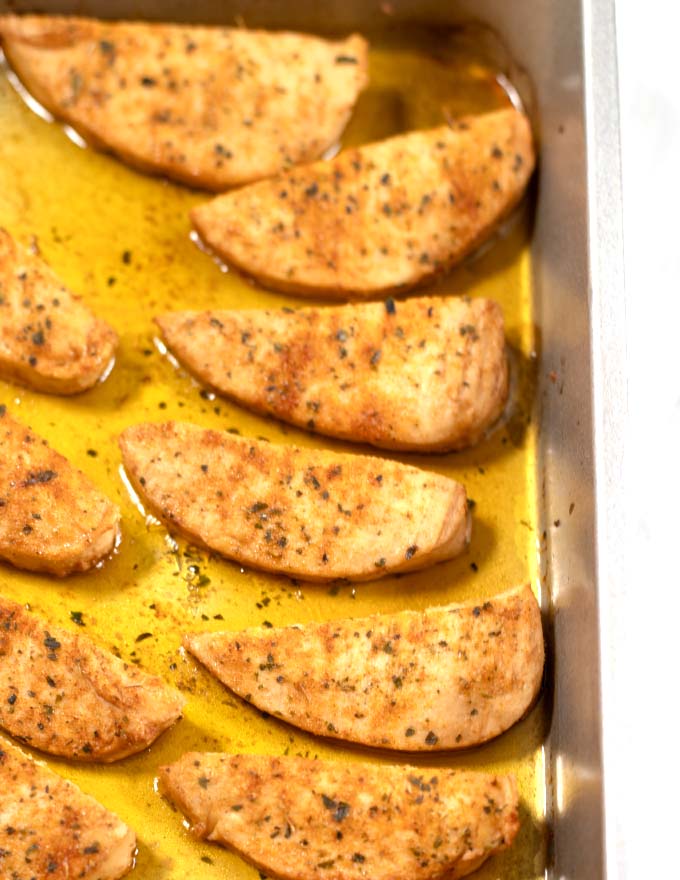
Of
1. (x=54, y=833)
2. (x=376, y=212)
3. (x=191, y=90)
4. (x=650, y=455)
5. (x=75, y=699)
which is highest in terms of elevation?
(x=191, y=90)

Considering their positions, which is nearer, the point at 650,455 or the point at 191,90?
the point at 650,455

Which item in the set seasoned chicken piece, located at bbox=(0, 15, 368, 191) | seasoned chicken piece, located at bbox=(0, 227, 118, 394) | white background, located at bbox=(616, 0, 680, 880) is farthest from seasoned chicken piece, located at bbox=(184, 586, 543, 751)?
seasoned chicken piece, located at bbox=(0, 15, 368, 191)

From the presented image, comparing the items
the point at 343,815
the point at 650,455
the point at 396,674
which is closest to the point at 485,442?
the point at 650,455

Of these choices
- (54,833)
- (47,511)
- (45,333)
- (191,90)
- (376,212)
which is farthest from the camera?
(191,90)

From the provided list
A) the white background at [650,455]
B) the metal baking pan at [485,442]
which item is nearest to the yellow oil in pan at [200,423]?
the metal baking pan at [485,442]

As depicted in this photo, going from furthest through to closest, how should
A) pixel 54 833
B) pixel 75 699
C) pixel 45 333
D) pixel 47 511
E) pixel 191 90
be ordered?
1. pixel 191 90
2. pixel 45 333
3. pixel 47 511
4. pixel 75 699
5. pixel 54 833

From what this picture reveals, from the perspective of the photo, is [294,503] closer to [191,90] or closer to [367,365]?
[367,365]

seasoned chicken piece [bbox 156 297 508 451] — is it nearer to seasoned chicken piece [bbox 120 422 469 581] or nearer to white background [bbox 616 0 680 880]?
seasoned chicken piece [bbox 120 422 469 581]

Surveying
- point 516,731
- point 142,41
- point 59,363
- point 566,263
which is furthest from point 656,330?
point 142,41
